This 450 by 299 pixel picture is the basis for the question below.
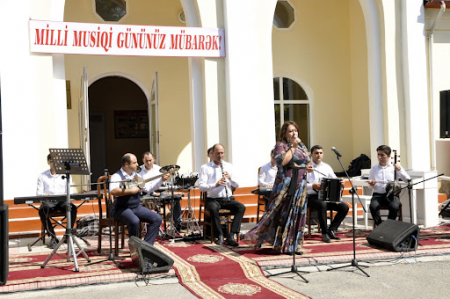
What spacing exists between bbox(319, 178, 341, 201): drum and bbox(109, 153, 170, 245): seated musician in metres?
1.99

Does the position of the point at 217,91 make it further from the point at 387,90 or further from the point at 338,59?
the point at 338,59

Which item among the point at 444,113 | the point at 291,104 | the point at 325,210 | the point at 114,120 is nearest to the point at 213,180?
the point at 325,210

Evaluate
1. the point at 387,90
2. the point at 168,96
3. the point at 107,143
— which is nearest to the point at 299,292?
the point at 387,90

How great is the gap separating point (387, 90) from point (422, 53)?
108 cm

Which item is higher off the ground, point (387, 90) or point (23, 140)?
point (387, 90)

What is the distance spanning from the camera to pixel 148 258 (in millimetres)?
6355

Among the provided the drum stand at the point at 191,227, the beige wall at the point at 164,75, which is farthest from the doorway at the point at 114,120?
the drum stand at the point at 191,227

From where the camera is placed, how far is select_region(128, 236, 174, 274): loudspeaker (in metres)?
6.28

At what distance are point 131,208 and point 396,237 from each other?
334cm

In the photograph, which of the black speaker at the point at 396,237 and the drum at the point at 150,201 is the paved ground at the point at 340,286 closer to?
the black speaker at the point at 396,237

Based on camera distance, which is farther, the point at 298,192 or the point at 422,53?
the point at 422,53

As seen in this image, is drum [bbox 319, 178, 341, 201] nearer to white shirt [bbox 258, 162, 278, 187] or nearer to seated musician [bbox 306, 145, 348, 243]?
seated musician [bbox 306, 145, 348, 243]

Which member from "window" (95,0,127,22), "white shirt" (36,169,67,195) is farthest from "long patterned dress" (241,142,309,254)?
"window" (95,0,127,22)

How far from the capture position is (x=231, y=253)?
7.32 meters
